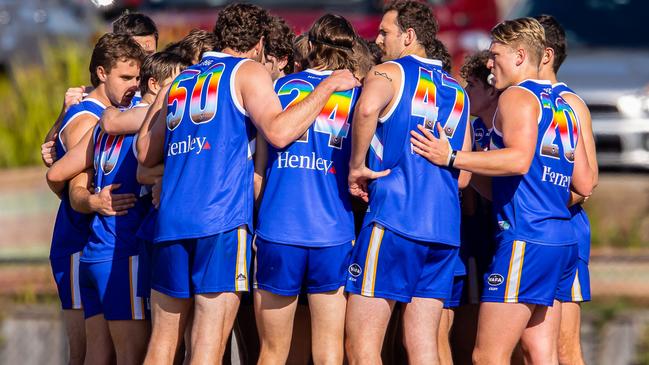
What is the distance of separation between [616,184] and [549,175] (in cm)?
456

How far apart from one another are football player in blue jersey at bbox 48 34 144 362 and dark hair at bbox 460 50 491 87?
189 cm

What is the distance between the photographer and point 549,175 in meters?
6.19

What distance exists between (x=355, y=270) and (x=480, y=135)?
1.38 m

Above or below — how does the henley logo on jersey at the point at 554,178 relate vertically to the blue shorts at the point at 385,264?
above

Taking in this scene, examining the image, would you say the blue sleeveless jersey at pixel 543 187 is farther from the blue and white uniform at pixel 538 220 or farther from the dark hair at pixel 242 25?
the dark hair at pixel 242 25

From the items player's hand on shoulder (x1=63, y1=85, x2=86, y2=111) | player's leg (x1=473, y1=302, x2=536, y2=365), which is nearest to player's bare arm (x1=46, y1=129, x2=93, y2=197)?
player's hand on shoulder (x1=63, y1=85, x2=86, y2=111)

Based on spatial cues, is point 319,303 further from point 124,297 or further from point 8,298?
point 8,298

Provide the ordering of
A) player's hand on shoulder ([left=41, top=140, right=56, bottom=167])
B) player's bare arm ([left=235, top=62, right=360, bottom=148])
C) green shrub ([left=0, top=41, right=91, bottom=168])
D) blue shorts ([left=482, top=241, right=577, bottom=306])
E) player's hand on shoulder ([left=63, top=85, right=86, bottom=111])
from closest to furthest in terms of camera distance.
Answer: player's bare arm ([left=235, top=62, right=360, bottom=148]) < blue shorts ([left=482, top=241, right=577, bottom=306]) < player's hand on shoulder ([left=63, top=85, right=86, bottom=111]) < player's hand on shoulder ([left=41, top=140, right=56, bottom=167]) < green shrub ([left=0, top=41, right=91, bottom=168])

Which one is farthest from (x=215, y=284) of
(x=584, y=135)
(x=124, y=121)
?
(x=584, y=135)

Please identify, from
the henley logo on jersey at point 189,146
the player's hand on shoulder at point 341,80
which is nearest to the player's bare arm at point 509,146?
the player's hand on shoulder at point 341,80

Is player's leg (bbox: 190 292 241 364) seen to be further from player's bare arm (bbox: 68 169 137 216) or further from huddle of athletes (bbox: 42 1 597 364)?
player's bare arm (bbox: 68 169 137 216)

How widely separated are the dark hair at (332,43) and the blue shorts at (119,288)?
4.95 feet

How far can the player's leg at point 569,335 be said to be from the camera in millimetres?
6695

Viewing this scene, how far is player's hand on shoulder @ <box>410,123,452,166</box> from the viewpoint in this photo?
6016 mm
